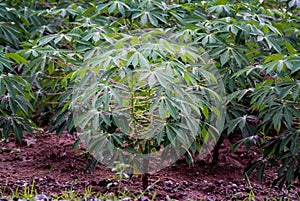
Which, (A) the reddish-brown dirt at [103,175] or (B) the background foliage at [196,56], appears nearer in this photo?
(B) the background foliage at [196,56]

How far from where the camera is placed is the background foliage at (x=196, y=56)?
3004 millimetres

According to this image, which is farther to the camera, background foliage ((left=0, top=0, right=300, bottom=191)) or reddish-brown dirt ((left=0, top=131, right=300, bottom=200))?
reddish-brown dirt ((left=0, top=131, right=300, bottom=200))

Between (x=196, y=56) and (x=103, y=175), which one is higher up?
(x=196, y=56)

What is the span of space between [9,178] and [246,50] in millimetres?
1897

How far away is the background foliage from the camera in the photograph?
3004mm

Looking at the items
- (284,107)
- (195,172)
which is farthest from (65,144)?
(284,107)

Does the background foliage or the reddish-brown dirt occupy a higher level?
the background foliage

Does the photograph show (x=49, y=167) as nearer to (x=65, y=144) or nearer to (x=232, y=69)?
(x=65, y=144)

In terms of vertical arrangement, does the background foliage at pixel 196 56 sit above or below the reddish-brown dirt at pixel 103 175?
above

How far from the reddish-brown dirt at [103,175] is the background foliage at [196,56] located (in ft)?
1.05

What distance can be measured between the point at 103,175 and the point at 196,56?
1220mm

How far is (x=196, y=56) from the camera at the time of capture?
115 inches

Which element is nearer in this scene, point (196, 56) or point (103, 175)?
point (196, 56)

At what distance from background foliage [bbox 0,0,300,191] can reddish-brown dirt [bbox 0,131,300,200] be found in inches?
12.7
